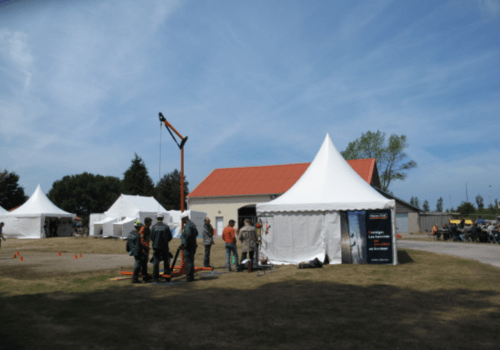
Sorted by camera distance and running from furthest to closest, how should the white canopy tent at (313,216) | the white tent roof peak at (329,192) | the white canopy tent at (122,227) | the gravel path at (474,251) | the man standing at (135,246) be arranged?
the white canopy tent at (122,227) → the gravel path at (474,251) → the white canopy tent at (313,216) → the white tent roof peak at (329,192) → the man standing at (135,246)

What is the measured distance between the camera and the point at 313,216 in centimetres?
1302

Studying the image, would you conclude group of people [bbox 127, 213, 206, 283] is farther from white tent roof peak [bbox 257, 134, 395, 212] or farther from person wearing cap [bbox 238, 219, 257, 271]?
white tent roof peak [bbox 257, 134, 395, 212]

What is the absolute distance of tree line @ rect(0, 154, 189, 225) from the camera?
61.7 meters

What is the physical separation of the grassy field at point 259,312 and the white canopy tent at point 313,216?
2478mm

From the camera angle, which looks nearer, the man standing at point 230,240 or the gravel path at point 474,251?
the man standing at point 230,240

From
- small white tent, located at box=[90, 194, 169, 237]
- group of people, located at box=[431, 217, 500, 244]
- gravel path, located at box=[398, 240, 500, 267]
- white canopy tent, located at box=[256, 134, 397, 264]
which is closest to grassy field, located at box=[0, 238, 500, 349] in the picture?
white canopy tent, located at box=[256, 134, 397, 264]

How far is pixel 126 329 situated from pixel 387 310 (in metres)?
4.20

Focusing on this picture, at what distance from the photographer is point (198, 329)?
5305 millimetres

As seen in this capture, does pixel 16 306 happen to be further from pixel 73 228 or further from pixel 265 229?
pixel 73 228

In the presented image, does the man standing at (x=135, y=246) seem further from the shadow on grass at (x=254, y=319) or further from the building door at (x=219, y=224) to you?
the building door at (x=219, y=224)

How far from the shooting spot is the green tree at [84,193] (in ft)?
241

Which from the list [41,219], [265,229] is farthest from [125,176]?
[265,229]

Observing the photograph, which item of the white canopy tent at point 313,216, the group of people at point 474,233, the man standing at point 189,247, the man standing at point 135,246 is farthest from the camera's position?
the group of people at point 474,233

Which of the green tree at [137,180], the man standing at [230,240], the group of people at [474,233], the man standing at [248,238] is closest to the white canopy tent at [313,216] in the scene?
the man standing at [248,238]
